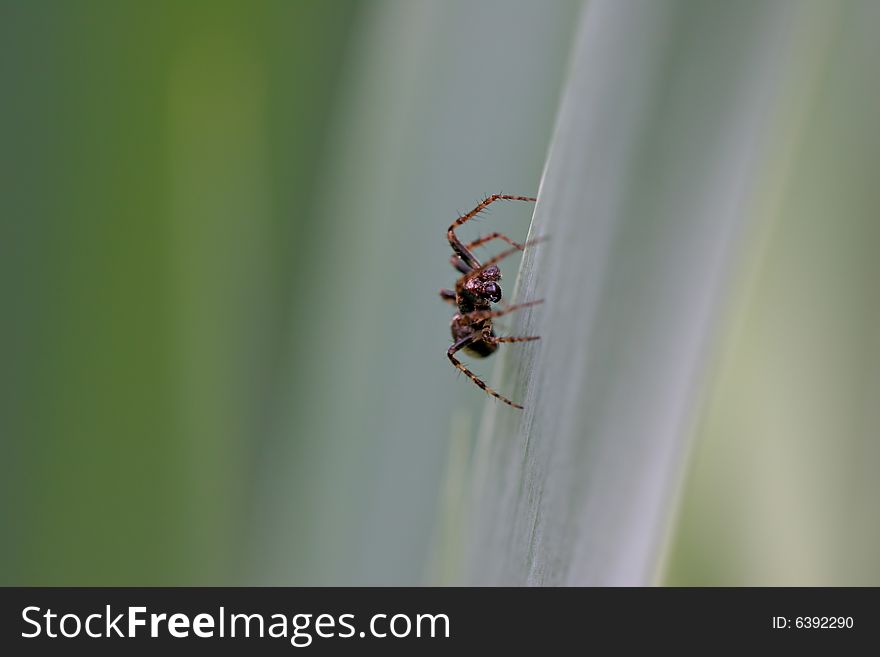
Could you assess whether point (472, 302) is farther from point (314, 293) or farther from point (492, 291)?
point (314, 293)

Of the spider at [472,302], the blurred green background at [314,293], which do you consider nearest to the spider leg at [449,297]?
the spider at [472,302]

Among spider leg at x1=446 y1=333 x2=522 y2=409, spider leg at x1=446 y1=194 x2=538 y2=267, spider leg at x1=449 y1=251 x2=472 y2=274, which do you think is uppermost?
spider leg at x1=446 y1=194 x2=538 y2=267

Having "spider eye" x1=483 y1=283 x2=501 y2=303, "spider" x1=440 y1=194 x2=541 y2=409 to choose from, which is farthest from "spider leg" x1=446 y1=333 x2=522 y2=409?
"spider eye" x1=483 y1=283 x2=501 y2=303

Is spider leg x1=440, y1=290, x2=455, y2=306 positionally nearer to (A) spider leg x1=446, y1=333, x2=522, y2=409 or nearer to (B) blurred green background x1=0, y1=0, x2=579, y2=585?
(A) spider leg x1=446, y1=333, x2=522, y2=409

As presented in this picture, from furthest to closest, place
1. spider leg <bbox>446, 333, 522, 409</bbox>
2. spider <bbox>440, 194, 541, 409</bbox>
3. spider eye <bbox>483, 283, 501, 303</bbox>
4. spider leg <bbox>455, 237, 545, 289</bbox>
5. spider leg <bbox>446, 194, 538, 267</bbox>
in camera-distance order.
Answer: spider eye <bbox>483, 283, 501, 303</bbox>, spider <bbox>440, 194, 541, 409</bbox>, spider leg <bbox>446, 194, 538, 267</bbox>, spider leg <bbox>446, 333, 522, 409</bbox>, spider leg <bbox>455, 237, 545, 289</bbox>

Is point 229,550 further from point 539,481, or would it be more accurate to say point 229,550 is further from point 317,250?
point 539,481

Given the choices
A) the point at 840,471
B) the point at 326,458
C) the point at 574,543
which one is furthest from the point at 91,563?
the point at 840,471
